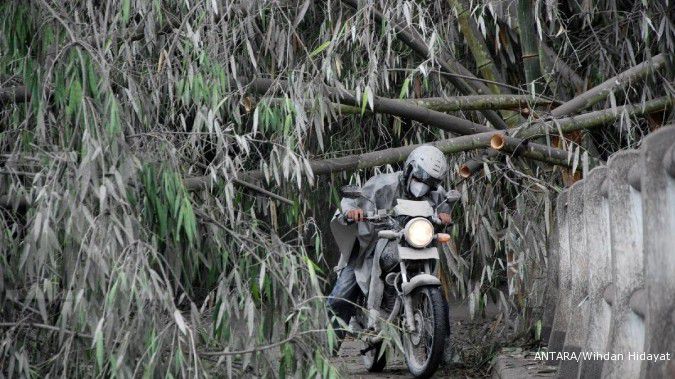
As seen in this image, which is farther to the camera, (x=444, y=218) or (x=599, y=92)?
(x=599, y=92)

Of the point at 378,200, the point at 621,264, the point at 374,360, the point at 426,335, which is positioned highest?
the point at 378,200

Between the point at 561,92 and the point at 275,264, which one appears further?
the point at 561,92

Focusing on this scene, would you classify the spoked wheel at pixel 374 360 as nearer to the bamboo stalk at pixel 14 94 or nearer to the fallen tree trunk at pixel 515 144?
the fallen tree trunk at pixel 515 144

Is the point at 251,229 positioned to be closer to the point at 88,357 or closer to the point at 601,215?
the point at 88,357

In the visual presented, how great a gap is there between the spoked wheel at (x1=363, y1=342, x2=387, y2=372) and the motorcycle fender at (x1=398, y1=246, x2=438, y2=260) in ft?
2.32

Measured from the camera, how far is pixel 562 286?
20.9 ft

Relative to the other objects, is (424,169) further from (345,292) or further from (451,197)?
(345,292)

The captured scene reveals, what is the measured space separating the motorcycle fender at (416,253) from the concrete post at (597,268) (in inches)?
64.2

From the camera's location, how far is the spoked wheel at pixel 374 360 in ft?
23.8

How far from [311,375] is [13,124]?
2.00m

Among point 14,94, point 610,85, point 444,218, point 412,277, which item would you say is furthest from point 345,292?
point 14,94

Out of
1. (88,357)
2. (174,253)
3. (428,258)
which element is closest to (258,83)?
(428,258)

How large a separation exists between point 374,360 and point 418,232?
3.19 feet

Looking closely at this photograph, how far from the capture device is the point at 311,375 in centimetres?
475
